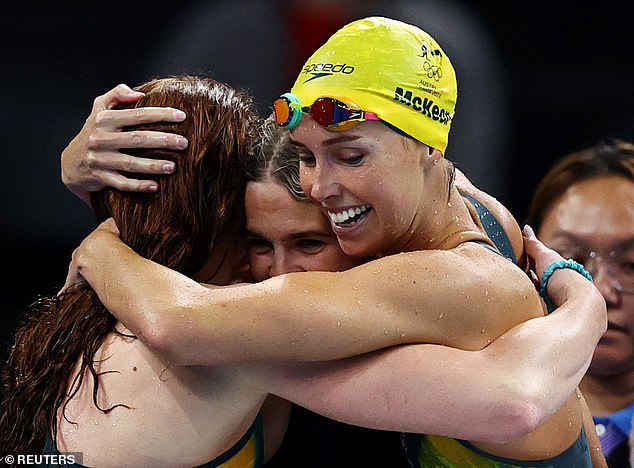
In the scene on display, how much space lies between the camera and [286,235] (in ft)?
7.85

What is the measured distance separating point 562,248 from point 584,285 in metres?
1.07

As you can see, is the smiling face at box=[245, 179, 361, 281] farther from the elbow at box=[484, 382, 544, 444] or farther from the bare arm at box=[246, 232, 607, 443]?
the elbow at box=[484, 382, 544, 444]

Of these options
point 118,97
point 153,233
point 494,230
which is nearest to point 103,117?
point 118,97

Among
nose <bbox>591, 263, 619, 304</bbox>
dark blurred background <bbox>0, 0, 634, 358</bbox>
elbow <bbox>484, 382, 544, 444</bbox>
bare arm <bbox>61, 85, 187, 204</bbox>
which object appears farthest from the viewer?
dark blurred background <bbox>0, 0, 634, 358</bbox>

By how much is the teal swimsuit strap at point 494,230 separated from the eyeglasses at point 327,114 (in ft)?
1.57

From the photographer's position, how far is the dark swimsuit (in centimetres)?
225

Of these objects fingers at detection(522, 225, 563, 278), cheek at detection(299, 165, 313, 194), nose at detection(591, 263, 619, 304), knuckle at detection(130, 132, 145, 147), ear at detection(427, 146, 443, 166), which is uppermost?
knuckle at detection(130, 132, 145, 147)

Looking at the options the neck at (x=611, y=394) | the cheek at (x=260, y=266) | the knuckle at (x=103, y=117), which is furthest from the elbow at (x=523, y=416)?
the neck at (x=611, y=394)

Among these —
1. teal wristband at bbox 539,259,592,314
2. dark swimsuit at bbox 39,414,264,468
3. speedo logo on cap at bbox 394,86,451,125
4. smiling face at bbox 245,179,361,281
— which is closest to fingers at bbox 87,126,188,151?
smiling face at bbox 245,179,361,281

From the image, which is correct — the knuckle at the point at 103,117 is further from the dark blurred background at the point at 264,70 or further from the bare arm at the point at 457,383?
the dark blurred background at the point at 264,70

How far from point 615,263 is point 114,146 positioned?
5.81 feet

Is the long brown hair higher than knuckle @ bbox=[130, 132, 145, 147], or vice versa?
knuckle @ bbox=[130, 132, 145, 147]

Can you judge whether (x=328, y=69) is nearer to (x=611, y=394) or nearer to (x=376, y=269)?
(x=376, y=269)

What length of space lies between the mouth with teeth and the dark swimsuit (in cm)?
51
